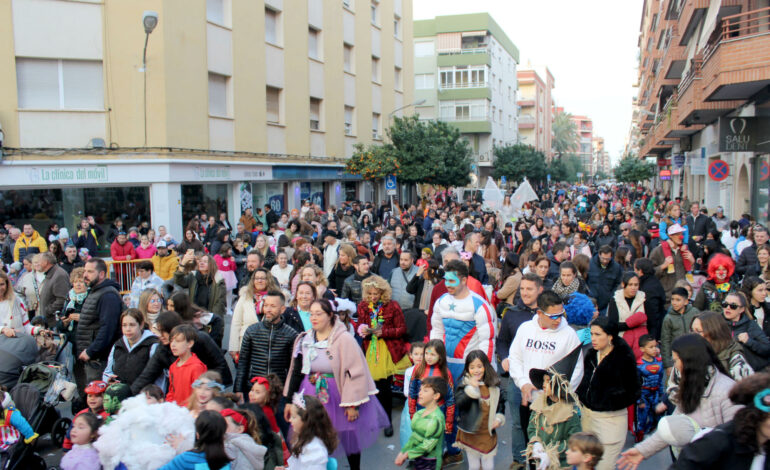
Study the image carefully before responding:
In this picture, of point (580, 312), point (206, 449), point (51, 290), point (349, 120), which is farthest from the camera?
point (349, 120)

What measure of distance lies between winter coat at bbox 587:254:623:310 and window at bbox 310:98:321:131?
18.7 m

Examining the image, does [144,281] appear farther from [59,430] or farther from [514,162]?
[514,162]

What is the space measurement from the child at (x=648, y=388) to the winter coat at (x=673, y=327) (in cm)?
11

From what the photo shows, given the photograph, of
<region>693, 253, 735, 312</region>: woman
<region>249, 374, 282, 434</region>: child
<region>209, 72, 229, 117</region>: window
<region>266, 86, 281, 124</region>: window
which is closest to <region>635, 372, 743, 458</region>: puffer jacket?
<region>249, 374, 282, 434</region>: child

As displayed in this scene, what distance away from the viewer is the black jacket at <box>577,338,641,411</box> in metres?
4.79

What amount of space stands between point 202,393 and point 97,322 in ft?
7.99

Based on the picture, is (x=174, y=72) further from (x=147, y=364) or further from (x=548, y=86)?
(x=548, y=86)

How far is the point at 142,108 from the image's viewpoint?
17234 millimetres

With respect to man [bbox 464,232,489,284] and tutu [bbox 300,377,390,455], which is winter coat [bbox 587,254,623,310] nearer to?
man [bbox 464,232,489,284]

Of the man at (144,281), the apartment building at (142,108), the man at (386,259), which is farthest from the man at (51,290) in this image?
the apartment building at (142,108)

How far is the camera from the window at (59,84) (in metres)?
16.4

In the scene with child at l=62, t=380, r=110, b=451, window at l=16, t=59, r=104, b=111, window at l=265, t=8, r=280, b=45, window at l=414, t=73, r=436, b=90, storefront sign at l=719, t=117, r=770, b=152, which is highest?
window at l=414, t=73, r=436, b=90

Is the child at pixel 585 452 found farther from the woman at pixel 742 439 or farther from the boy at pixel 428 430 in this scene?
the boy at pixel 428 430

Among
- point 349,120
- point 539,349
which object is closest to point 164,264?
point 539,349
